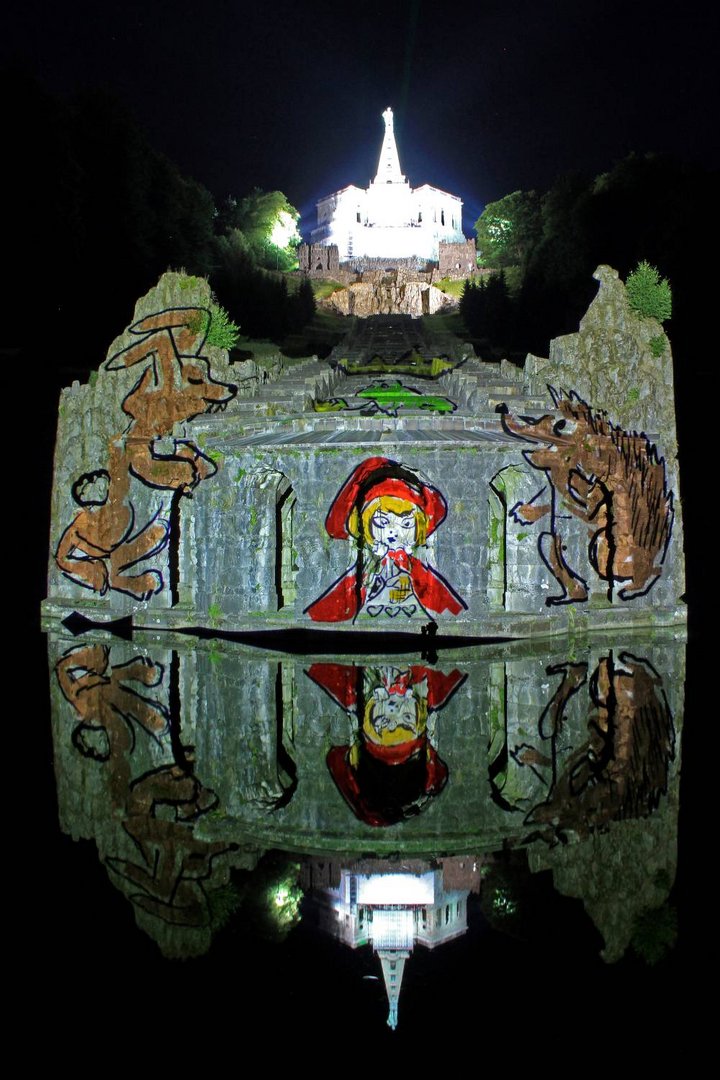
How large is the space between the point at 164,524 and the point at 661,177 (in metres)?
40.1

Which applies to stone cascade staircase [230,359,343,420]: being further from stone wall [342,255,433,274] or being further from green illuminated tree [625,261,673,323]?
stone wall [342,255,433,274]

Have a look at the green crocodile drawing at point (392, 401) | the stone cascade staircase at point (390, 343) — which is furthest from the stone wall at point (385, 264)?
the green crocodile drawing at point (392, 401)

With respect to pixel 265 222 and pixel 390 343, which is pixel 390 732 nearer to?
pixel 390 343

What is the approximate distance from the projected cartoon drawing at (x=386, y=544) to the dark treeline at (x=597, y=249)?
2419 centimetres

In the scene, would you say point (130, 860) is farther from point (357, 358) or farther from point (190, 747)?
point (357, 358)

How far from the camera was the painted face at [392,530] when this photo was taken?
20.8 meters

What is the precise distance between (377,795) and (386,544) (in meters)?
10.5

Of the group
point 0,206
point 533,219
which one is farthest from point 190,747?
point 533,219

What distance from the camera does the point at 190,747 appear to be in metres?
12.5

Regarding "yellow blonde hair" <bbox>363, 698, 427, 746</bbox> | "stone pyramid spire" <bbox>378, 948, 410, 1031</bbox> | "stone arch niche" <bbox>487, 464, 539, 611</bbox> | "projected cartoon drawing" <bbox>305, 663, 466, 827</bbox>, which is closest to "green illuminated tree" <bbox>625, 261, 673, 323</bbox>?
"stone arch niche" <bbox>487, 464, 539, 611</bbox>

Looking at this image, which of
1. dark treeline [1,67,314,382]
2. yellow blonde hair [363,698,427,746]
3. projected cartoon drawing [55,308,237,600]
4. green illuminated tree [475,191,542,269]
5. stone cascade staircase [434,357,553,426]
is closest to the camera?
yellow blonde hair [363,698,427,746]

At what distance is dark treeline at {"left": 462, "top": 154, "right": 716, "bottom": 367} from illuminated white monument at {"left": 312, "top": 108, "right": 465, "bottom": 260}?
51.4 metres

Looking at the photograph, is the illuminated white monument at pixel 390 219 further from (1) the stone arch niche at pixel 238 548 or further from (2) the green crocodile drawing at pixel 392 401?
(1) the stone arch niche at pixel 238 548

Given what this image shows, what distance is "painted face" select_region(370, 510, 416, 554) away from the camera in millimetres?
20844
